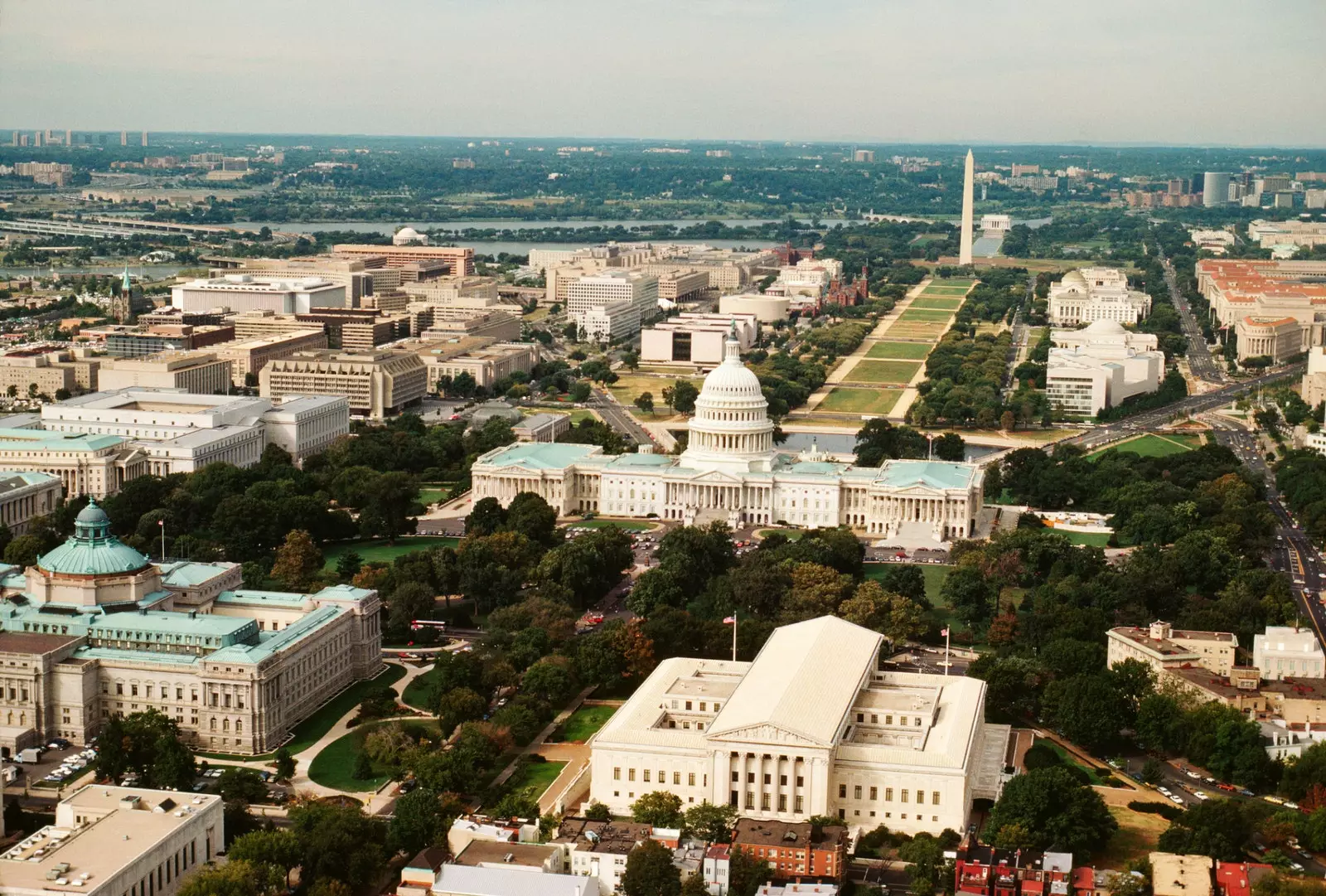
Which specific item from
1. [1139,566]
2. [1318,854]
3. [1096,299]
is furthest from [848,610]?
[1096,299]

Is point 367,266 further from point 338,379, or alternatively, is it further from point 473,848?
point 473,848

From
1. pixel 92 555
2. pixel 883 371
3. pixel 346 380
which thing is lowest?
pixel 883 371

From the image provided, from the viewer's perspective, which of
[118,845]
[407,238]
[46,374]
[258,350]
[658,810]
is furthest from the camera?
[407,238]

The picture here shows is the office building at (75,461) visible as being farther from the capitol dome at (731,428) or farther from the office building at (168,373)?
the capitol dome at (731,428)

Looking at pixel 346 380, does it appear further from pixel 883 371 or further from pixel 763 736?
pixel 763 736

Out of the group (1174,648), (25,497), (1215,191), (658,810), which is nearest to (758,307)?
(25,497)

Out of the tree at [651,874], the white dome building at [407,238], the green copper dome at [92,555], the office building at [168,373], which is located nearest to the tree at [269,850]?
the tree at [651,874]
